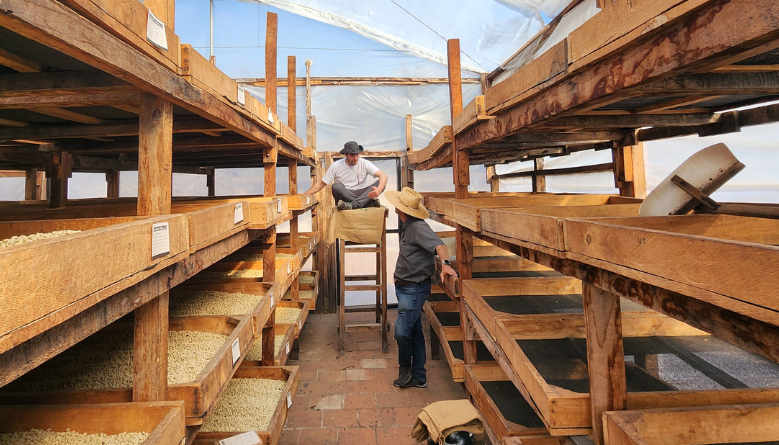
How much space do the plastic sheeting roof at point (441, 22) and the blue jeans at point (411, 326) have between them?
4.33 m

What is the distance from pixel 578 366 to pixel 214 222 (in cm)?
241

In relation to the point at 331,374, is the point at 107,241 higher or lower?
higher

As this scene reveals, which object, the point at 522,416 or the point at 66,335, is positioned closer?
the point at 66,335

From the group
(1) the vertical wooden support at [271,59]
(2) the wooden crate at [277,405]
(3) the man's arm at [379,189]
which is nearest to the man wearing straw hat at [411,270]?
(3) the man's arm at [379,189]

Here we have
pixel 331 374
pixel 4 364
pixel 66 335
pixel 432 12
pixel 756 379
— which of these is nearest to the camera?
pixel 4 364

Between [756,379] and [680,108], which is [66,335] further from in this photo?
[680,108]

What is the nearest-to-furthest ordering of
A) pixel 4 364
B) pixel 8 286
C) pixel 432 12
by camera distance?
pixel 8 286 → pixel 4 364 → pixel 432 12

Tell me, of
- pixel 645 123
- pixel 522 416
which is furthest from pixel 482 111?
pixel 522 416

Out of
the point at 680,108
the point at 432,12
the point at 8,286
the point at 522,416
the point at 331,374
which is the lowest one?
the point at 331,374

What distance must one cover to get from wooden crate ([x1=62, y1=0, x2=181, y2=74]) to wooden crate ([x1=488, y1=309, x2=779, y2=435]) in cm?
234

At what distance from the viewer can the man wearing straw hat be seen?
4.36m

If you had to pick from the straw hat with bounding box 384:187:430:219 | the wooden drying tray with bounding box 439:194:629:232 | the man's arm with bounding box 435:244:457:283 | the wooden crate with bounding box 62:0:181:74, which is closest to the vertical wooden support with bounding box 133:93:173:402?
the wooden crate with bounding box 62:0:181:74

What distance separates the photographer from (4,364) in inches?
32.2

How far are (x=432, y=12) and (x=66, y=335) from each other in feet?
24.9
